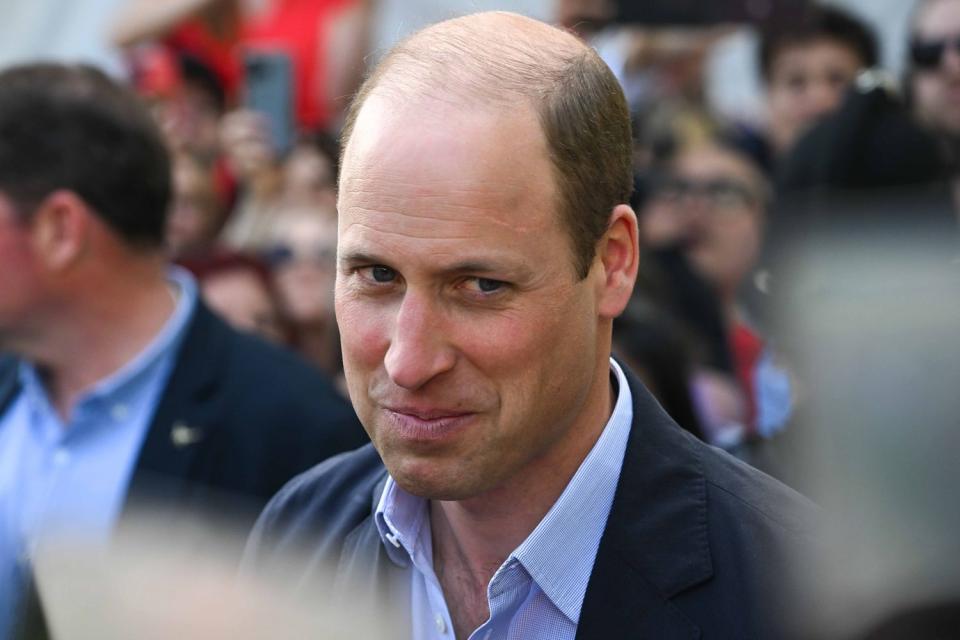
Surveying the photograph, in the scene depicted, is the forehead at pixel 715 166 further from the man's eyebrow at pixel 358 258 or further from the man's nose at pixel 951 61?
the man's eyebrow at pixel 358 258

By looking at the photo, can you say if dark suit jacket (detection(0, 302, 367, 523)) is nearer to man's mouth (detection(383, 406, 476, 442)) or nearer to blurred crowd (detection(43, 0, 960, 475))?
blurred crowd (detection(43, 0, 960, 475))

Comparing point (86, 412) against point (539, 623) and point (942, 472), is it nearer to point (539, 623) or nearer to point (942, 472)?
point (539, 623)

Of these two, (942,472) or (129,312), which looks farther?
(129,312)

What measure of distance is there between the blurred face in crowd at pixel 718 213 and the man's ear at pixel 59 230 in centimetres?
290

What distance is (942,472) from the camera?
919mm

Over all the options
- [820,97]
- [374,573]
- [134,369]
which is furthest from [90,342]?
[820,97]

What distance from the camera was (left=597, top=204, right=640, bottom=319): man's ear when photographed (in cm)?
232

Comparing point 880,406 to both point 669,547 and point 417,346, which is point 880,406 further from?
point 669,547

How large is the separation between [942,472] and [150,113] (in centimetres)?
386

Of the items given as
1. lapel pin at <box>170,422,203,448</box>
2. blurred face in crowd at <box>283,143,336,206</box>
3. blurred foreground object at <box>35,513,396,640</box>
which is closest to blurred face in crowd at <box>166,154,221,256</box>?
blurred face in crowd at <box>283,143,336,206</box>

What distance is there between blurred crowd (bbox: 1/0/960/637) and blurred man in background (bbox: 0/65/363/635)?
20.7 inches

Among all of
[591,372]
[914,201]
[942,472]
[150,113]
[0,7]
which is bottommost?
[0,7]

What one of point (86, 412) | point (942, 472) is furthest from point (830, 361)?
point (86, 412)

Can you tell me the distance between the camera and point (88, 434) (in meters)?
4.00
